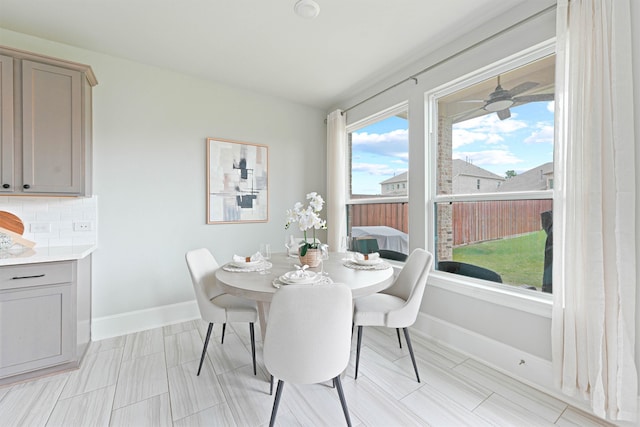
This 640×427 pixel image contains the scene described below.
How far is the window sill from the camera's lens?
185 cm

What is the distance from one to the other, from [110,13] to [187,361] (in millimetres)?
2727

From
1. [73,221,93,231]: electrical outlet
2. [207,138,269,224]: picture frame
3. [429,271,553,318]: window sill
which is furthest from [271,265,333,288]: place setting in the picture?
[73,221,93,231]: electrical outlet

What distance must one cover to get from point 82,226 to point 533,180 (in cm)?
375

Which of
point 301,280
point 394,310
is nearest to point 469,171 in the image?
point 394,310

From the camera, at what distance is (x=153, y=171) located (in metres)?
2.80

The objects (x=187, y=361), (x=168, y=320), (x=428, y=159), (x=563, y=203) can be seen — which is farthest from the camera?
(x=168, y=320)

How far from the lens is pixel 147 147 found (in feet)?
9.06

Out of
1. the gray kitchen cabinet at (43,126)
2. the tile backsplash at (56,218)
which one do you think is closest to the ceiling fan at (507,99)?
the gray kitchen cabinet at (43,126)

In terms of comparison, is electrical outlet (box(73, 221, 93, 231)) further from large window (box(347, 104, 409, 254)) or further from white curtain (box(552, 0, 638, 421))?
white curtain (box(552, 0, 638, 421))

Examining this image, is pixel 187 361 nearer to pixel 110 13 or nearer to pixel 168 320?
pixel 168 320

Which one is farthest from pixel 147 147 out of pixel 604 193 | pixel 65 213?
pixel 604 193

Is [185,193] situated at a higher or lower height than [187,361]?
higher

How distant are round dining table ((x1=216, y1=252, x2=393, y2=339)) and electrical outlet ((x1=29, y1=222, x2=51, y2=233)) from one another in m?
1.71

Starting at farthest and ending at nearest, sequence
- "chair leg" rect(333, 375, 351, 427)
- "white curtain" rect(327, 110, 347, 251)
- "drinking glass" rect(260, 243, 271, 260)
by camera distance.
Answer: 1. "white curtain" rect(327, 110, 347, 251)
2. "drinking glass" rect(260, 243, 271, 260)
3. "chair leg" rect(333, 375, 351, 427)
